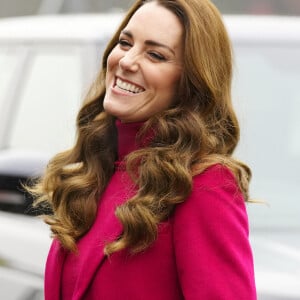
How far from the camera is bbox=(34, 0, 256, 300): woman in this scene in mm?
2492

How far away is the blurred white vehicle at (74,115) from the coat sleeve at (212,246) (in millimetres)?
890

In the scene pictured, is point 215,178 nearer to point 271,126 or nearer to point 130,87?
point 130,87

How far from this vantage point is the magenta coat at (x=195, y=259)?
2477 millimetres

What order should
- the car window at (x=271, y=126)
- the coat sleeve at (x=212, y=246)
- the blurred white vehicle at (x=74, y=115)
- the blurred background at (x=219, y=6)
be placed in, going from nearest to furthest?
the coat sleeve at (x=212, y=246) < the blurred white vehicle at (x=74, y=115) < the car window at (x=271, y=126) < the blurred background at (x=219, y=6)

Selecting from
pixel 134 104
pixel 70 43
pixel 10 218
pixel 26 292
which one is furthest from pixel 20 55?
pixel 134 104

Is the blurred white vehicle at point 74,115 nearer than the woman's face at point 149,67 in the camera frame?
No

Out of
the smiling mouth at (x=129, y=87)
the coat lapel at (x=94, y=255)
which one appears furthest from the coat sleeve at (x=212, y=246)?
the smiling mouth at (x=129, y=87)

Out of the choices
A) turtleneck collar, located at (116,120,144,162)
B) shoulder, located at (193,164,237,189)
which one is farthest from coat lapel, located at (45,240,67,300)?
shoulder, located at (193,164,237,189)

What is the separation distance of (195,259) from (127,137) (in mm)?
401

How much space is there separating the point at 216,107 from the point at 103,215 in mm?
367

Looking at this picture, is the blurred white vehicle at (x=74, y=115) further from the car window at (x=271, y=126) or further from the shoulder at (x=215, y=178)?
the shoulder at (x=215, y=178)

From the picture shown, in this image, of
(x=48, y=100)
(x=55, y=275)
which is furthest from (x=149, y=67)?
(x=48, y=100)

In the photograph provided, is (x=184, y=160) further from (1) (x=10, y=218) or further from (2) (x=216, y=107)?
(1) (x=10, y=218)

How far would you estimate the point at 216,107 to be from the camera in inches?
105
